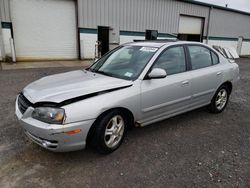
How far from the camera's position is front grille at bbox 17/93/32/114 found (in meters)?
2.69

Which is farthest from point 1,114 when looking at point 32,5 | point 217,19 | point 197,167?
point 217,19

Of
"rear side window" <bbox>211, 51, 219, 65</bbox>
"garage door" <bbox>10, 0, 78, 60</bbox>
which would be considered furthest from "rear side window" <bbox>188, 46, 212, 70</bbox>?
"garage door" <bbox>10, 0, 78, 60</bbox>

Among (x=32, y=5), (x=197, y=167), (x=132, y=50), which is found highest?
(x=32, y=5)

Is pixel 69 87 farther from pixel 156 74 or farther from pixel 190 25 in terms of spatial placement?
pixel 190 25

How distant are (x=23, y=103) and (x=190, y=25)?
18935 mm

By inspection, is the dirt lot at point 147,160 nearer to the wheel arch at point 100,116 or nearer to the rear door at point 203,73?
the wheel arch at point 100,116

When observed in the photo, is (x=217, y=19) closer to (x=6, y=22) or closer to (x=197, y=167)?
(x=6, y=22)

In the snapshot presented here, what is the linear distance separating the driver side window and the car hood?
2.52 ft

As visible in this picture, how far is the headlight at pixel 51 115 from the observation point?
2.40 meters

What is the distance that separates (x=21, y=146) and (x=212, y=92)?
3.61 meters

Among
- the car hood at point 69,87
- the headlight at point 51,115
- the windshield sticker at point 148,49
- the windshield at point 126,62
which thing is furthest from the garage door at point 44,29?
the headlight at point 51,115

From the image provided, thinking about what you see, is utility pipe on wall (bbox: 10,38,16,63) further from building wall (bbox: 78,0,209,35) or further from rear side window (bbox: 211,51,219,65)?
rear side window (bbox: 211,51,219,65)

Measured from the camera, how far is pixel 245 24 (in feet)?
78.8

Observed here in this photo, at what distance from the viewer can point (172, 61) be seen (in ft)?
11.8
